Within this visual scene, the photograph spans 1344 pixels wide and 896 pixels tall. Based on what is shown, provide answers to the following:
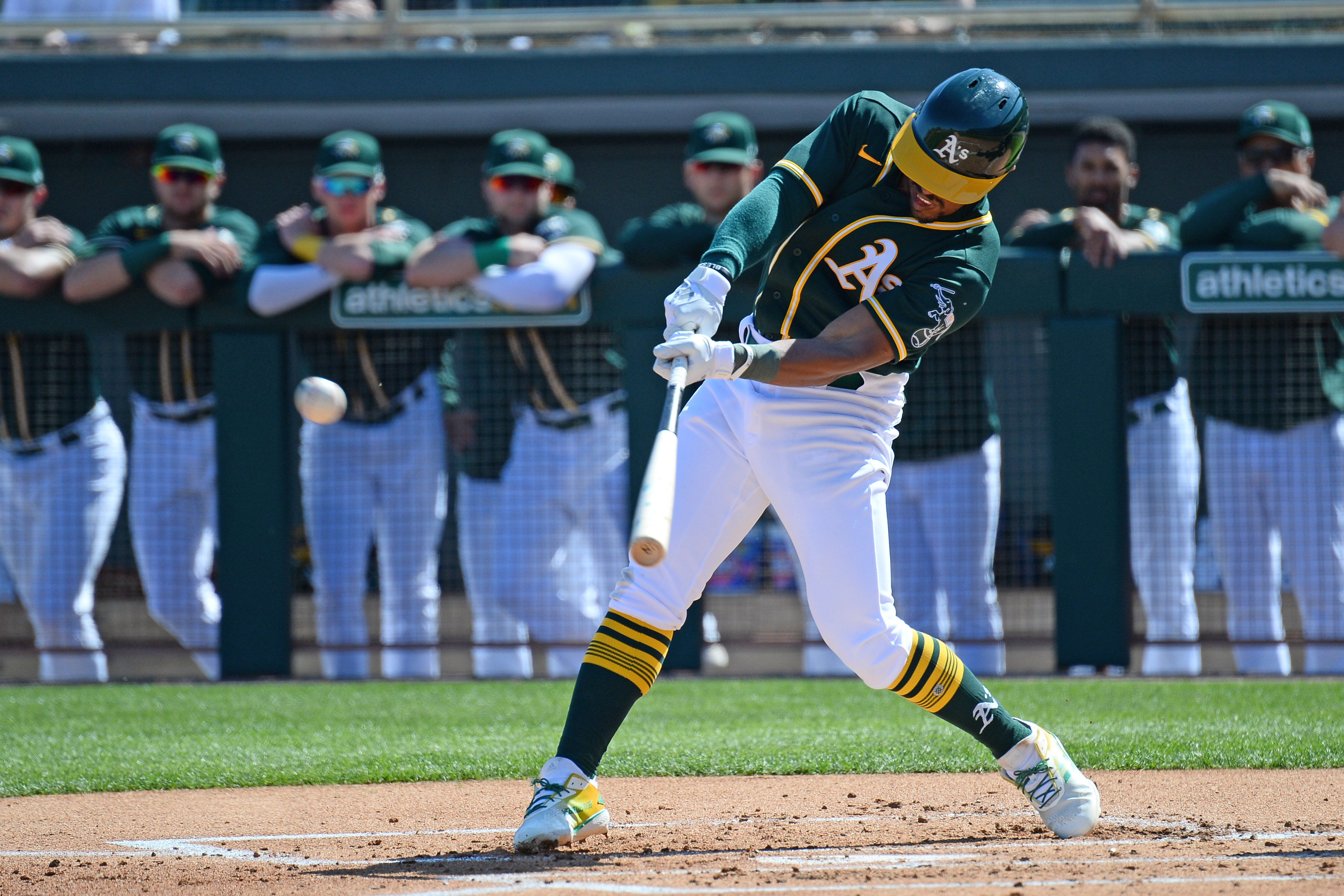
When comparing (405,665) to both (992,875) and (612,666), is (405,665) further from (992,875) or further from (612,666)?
(992,875)

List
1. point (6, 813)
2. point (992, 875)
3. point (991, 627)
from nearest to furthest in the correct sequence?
point (992, 875) < point (6, 813) < point (991, 627)

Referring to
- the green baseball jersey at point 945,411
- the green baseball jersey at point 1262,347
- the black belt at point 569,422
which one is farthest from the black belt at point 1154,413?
the black belt at point 569,422

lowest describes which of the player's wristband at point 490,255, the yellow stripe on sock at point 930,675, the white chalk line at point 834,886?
the white chalk line at point 834,886

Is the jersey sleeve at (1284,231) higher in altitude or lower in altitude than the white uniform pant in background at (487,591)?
higher

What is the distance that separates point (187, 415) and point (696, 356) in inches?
160

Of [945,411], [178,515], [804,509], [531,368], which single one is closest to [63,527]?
[178,515]

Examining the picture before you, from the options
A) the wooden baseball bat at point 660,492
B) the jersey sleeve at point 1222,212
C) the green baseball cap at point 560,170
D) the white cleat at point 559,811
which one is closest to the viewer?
the wooden baseball bat at point 660,492

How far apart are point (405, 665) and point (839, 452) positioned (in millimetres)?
3508

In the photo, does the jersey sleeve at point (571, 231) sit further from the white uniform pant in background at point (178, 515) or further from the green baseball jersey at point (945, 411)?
the white uniform pant in background at point (178, 515)

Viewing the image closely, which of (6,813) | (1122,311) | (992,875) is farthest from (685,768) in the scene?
(1122,311)

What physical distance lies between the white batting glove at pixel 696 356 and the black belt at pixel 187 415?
396cm

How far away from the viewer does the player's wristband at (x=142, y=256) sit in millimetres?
5887

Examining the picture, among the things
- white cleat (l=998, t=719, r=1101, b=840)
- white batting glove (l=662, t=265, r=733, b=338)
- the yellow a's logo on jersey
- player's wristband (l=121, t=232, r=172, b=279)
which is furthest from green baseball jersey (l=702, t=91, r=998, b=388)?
player's wristband (l=121, t=232, r=172, b=279)

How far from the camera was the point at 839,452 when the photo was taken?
9.86ft
